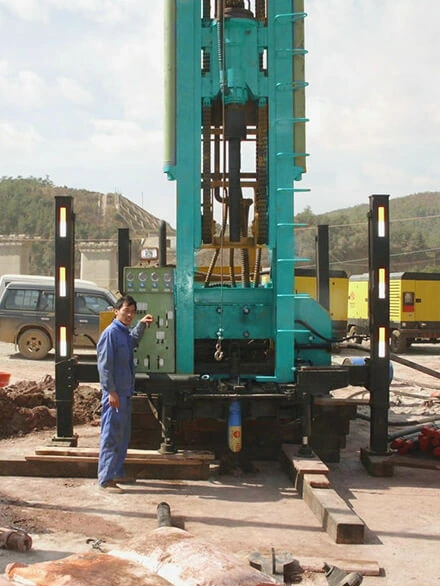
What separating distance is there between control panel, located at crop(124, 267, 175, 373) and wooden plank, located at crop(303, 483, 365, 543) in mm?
2084

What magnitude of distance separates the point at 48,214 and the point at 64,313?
271ft

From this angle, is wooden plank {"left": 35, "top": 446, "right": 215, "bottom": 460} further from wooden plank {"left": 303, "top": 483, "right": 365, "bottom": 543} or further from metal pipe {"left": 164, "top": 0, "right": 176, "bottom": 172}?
metal pipe {"left": 164, "top": 0, "right": 176, "bottom": 172}

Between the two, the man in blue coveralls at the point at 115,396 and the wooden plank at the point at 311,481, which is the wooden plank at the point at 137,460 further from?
the wooden plank at the point at 311,481

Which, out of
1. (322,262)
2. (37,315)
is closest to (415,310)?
(37,315)

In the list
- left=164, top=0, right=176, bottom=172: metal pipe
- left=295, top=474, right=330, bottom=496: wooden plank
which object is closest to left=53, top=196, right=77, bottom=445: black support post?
left=164, top=0, right=176, bottom=172: metal pipe

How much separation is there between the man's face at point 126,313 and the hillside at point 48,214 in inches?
2588

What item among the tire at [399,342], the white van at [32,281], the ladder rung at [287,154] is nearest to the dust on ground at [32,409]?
the ladder rung at [287,154]

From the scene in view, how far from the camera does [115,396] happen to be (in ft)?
22.3

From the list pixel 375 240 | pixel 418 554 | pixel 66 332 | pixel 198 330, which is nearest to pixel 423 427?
pixel 375 240

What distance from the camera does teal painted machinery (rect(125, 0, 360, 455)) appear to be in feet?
25.2

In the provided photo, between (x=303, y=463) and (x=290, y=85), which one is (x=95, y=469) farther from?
(x=290, y=85)

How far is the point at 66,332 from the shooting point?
777 centimetres

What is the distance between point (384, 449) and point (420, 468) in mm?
467

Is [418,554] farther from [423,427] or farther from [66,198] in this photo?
[66,198]
